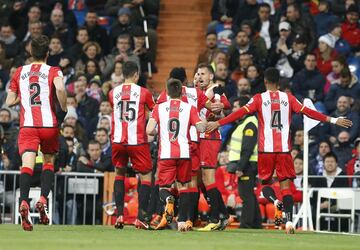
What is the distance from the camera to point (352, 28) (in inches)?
1077

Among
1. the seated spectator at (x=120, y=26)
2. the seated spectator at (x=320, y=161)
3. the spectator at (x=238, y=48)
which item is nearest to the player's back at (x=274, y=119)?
the seated spectator at (x=320, y=161)

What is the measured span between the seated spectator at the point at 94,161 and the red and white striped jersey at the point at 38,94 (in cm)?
609

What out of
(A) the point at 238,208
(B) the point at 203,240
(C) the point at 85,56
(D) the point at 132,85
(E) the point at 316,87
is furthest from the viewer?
(C) the point at 85,56

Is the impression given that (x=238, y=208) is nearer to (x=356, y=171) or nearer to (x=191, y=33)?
(x=356, y=171)

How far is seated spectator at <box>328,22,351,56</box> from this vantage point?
87.9ft

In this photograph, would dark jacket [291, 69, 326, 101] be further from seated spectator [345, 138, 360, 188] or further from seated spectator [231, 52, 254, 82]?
seated spectator [345, 138, 360, 188]

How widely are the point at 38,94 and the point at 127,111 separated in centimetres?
158

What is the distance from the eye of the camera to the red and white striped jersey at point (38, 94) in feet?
55.8

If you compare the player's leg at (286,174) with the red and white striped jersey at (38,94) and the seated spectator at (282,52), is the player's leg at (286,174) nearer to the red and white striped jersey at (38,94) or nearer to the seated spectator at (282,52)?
the red and white striped jersey at (38,94)

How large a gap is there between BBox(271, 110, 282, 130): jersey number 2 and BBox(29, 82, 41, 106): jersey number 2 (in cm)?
346

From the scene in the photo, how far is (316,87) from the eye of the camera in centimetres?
2558

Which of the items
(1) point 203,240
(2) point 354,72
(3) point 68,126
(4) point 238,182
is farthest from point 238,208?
(1) point 203,240

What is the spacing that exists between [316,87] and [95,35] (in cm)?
547

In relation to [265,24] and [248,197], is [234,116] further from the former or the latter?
[265,24]
